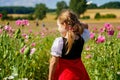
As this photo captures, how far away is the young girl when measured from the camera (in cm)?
329

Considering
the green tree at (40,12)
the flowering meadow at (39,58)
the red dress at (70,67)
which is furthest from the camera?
the green tree at (40,12)

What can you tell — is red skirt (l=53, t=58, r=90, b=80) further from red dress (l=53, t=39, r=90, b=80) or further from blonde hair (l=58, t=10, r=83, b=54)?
blonde hair (l=58, t=10, r=83, b=54)

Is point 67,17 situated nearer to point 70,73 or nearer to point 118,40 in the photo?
point 70,73

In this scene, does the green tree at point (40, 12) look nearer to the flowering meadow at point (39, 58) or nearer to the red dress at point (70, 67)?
the flowering meadow at point (39, 58)

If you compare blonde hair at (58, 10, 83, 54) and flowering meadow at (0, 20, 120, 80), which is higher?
blonde hair at (58, 10, 83, 54)

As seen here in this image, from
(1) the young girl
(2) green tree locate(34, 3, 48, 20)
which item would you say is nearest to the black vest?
(1) the young girl

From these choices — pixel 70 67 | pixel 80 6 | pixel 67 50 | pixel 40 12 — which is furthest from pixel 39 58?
pixel 40 12

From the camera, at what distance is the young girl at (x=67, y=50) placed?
3.29 metres

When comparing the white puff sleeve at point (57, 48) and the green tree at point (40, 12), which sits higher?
the white puff sleeve at point (57, 48)

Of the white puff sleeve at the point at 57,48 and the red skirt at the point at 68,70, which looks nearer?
the white puff sleeve at the point at 57,48

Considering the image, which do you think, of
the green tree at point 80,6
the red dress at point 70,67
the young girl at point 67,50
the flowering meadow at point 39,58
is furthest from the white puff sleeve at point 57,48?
the flowering meadow at point 39,58

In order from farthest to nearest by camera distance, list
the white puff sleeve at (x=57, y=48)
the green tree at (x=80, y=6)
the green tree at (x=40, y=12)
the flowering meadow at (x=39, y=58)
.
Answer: the green tree at (x=40, y=12)
the green tree at (x=80, y=6)
the flowering meadow at (x=39, y=58)
the white puff sleeve at (x=57, y=48)

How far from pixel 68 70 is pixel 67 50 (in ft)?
0.64

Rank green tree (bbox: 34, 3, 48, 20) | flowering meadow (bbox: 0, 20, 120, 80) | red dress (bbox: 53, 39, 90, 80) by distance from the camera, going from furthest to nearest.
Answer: green tree (bbox: 34, 3, 48, 20), flowering meadow (bbox: 0, 20, 120, 80), red dress (bbox: 53, 39, 90, 80)
